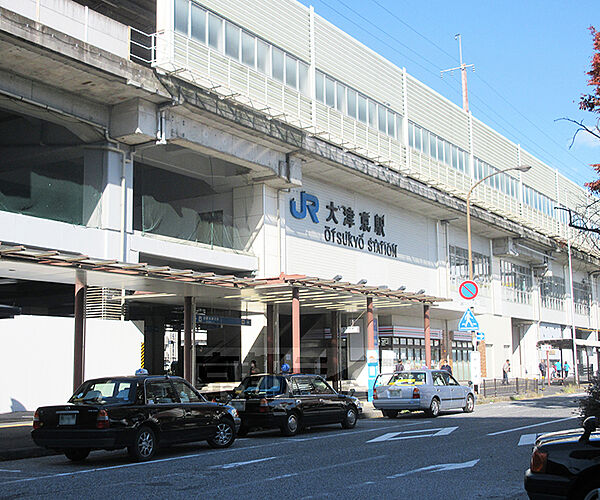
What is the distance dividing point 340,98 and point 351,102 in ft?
3.25

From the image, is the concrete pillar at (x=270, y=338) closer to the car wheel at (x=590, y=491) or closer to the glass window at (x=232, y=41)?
the glass window at (x=232, y=41)

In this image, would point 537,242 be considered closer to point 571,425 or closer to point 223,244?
point 223,244

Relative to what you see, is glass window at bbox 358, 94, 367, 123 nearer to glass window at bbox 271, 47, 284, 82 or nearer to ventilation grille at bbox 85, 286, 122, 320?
glass window at bbox 271, 47, 284, 82

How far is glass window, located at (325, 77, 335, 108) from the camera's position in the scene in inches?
1237

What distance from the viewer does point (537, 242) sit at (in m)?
54.1

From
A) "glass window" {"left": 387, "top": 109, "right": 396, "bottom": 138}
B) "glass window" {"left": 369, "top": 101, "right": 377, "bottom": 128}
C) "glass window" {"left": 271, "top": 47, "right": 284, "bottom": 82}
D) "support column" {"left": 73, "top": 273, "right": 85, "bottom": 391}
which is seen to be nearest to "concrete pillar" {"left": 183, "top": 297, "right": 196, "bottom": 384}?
"support column" {"left": 73, "top": 273, "right": 85, "bottom": 391}

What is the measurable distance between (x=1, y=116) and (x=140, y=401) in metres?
15.3

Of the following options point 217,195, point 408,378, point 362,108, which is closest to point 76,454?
A: point 408,378

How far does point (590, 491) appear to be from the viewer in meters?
6.60

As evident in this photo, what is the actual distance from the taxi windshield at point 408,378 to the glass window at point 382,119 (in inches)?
598

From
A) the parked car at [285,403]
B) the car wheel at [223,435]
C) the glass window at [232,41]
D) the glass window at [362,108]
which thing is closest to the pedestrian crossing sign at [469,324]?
the parked car at [285,403]

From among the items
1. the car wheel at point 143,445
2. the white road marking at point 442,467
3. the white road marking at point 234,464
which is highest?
the car wheel at point 143,445

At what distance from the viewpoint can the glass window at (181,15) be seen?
24.2m

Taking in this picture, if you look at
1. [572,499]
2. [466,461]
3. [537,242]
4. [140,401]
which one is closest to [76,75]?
[140,401]
